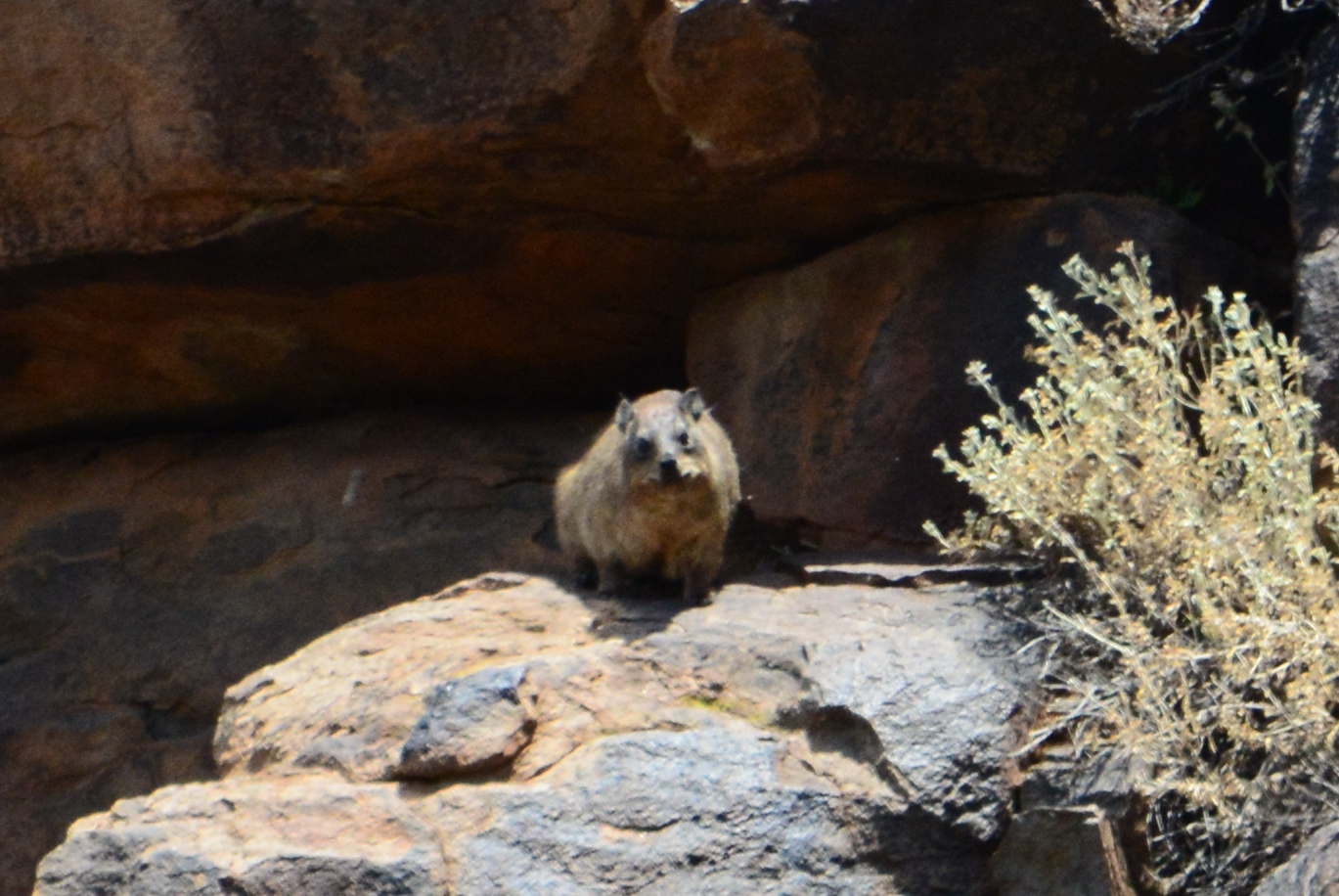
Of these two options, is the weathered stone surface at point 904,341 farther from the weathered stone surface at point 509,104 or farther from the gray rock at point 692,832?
the gray rock at point 692,832

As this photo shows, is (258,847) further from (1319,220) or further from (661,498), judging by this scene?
(1319,220)

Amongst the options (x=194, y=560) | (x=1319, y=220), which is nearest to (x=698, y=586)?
(x=1319, y=220)

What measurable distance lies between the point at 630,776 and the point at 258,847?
121cm

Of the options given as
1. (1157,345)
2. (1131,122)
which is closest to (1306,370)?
(1157,345)

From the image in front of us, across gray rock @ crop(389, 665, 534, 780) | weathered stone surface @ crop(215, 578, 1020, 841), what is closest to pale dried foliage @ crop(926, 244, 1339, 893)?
weathered stone surface @ crop(215, 578, 1020, 841)

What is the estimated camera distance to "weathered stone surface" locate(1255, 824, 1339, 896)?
4680 mm

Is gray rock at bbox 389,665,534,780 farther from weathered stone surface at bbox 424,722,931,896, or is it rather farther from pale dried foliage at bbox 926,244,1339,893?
pale dried foliage at bbox 926,244,1339,893

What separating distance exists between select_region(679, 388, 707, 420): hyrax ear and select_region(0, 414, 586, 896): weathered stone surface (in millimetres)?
1670

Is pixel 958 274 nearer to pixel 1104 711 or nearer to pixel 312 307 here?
pixel 1104 711

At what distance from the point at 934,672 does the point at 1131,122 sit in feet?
9.59

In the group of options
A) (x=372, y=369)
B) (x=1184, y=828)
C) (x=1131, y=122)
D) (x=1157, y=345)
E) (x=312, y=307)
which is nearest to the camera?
(x=1184, y=828)

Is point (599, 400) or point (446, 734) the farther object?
point (599, 400)

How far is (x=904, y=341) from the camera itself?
7703mm

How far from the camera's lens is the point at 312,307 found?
A: 8.66 m
